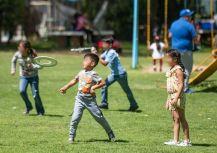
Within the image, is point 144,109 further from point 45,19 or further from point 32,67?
point 45,19

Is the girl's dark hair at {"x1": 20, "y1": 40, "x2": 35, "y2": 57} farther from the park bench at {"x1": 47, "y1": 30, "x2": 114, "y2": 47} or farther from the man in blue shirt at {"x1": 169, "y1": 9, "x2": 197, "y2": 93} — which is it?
the park bench at {"x1": 47, "y1": 30, "x2": 114, "y2": 47}

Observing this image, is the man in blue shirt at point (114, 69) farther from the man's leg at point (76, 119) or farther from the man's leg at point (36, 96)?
the man's leg at point (76, 119)

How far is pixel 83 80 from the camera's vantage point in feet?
38.2

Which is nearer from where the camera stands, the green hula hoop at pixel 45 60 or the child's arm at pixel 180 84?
the child's arm at pixel 180 84

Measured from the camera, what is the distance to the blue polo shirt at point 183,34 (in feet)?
63.6

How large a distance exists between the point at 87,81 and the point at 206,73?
9531mm

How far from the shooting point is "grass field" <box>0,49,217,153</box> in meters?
11.1

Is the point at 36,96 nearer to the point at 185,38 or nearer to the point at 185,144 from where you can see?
the point at 185,144

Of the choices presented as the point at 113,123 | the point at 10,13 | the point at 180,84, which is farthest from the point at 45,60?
the point at 10,13

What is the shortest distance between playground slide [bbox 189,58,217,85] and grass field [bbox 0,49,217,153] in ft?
0.78

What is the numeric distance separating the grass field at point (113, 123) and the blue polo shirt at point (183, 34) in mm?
1369

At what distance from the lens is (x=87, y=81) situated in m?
11.6

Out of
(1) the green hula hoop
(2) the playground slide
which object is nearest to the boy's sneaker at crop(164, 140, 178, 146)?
(1) the green hula hoop

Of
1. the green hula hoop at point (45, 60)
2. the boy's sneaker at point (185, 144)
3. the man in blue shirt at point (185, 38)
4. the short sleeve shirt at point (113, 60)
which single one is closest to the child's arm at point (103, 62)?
the short sleeve shirt at point (113, 60)
